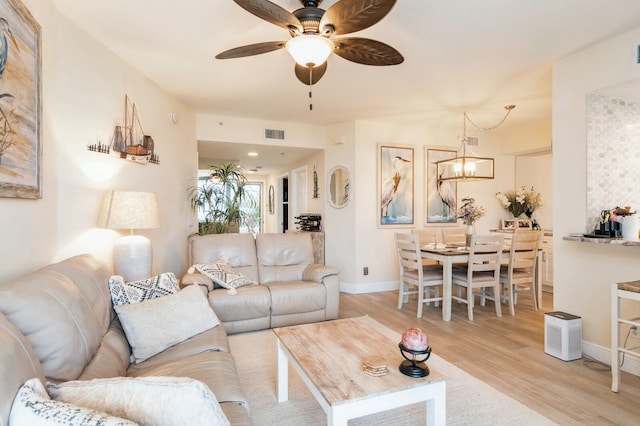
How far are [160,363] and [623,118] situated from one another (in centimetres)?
397

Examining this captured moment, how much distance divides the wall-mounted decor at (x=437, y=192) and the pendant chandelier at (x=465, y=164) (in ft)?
0.33

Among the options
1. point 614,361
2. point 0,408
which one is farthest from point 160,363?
point 614,361

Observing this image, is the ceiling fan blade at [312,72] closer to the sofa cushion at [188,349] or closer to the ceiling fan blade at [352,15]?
the ceiling fan blade at [352,15]

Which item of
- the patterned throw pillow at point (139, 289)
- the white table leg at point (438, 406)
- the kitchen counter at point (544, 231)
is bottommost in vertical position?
the white table leg at point (438, 406)

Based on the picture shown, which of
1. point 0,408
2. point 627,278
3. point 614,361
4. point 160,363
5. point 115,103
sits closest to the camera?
point 0,408

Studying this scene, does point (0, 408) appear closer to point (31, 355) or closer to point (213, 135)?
point (31, 355)

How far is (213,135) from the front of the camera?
15.3 ft

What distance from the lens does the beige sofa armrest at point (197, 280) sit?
3.05 m

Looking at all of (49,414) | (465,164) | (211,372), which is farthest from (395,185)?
(49,414)

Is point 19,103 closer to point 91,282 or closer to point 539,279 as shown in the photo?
point 91,282

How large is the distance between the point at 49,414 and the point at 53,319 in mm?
702

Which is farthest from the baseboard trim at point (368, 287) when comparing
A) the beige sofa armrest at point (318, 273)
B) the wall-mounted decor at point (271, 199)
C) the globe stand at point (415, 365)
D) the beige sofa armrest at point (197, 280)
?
the wall-mounted decor at point (271, 199)

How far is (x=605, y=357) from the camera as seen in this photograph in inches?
98.9

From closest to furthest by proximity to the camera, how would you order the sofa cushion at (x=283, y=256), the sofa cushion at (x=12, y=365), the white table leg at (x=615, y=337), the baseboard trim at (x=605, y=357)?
the sofa cushion at (x=12, y=365) → the white table leg at (x=615, y=337) → the baseboard trim at (x=605, y=357) → the sofa cushion at (x=283, y=256)
